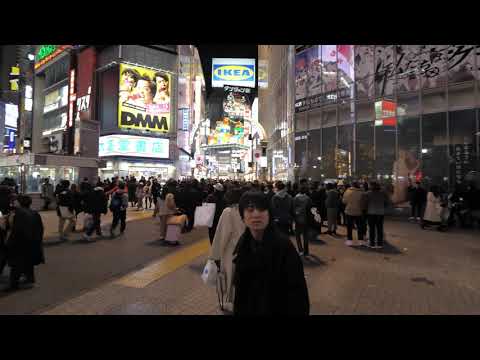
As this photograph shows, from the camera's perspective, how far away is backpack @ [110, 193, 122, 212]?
9.05m

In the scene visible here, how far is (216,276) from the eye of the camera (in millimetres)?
3117

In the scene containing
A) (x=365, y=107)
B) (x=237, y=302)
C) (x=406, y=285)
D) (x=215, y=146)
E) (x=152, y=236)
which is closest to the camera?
(x=237, y=302)

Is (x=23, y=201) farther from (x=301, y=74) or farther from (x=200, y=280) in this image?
(x=301, y=74)

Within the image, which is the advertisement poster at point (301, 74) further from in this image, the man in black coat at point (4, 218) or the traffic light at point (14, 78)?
the traffic light at point (14, 78)

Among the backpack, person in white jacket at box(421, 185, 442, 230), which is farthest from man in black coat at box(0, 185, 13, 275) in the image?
person in white jacket at box(421, 185, 442, 230)

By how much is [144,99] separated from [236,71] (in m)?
48.7

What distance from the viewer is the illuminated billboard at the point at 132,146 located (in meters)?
32.6

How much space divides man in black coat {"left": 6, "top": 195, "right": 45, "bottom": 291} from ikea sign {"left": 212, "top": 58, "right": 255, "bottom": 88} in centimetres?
7701

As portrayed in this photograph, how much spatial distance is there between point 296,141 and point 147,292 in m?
21.1

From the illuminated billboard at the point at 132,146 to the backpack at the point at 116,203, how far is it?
25830 millimetres
